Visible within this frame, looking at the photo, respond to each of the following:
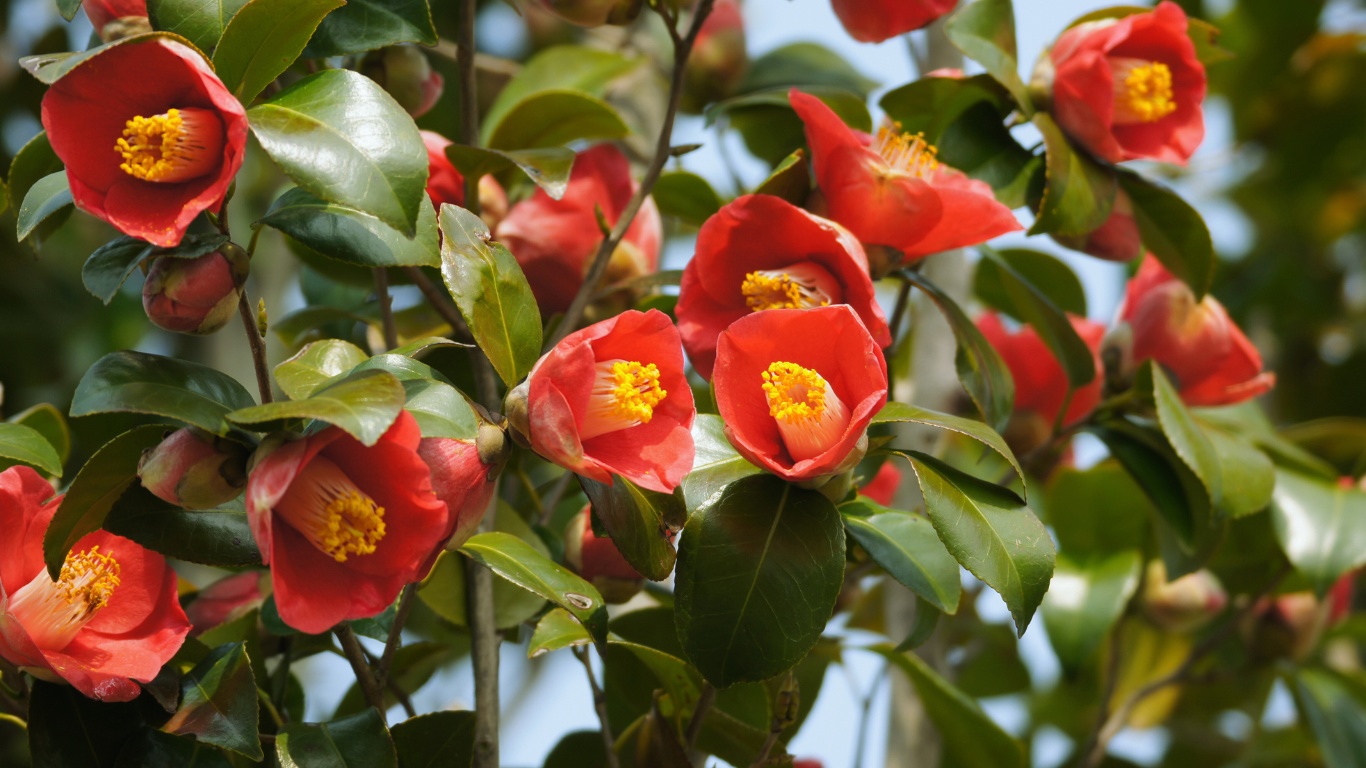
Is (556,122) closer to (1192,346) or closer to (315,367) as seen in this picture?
(315,367)

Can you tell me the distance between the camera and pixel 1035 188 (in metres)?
1.04

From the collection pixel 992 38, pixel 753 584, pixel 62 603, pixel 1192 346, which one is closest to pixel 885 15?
pixel 992 38

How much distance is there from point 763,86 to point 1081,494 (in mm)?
591

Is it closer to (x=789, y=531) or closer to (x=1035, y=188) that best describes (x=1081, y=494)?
(x=1035, y=188)

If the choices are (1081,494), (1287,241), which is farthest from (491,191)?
(1287,241)

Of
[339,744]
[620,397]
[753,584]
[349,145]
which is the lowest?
[339,744]

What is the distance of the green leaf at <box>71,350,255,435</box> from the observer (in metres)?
0.67

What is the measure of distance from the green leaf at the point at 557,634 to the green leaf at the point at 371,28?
379 mm

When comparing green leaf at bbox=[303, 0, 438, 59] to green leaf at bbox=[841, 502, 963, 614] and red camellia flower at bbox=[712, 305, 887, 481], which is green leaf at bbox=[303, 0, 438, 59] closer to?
red camellia flower at bbox=[712, 305, 887, 481]

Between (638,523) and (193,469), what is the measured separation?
241mm

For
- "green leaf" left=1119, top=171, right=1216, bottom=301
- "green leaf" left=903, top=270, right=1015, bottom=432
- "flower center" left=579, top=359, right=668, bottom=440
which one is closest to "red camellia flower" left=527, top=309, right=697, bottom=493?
"flower center" left=579, top=359, right=668, bottom=440

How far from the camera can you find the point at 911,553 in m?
0.87

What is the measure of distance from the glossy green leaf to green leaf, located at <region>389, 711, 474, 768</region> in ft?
0.94

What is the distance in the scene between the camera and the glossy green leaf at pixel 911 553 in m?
0.84
